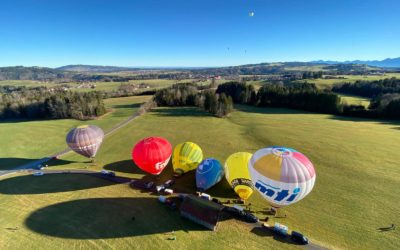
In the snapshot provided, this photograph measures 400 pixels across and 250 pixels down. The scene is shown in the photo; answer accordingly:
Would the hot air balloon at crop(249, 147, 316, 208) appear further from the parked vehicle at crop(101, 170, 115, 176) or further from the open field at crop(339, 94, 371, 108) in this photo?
the open field at crop(339, 94, 371, 108)

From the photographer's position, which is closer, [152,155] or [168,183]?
[152,155]

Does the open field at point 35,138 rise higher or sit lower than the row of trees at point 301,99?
lower

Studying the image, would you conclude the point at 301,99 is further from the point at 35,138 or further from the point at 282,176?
the point at 35,138

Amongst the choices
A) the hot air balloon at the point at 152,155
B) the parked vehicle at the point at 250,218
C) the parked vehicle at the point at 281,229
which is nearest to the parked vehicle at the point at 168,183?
the hot air balloon at the point at 152,155

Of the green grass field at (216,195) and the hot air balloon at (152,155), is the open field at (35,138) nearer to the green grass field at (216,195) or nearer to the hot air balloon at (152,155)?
the green grass field at (216,195)

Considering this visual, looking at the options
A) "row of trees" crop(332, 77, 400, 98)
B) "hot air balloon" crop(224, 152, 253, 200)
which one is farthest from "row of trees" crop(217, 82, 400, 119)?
"hot air balloon" crop(224, 152, 253, 200)

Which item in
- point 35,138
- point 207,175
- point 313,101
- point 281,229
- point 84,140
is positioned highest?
point 84,140

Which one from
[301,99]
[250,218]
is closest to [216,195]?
[250,218]
